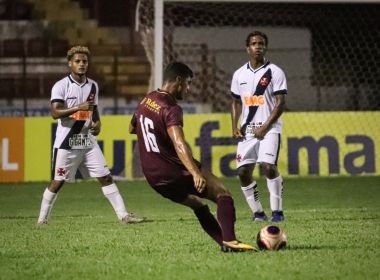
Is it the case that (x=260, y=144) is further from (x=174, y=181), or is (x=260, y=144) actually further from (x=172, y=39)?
(x=172, y=39)

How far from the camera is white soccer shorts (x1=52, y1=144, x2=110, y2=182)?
10.6 meters

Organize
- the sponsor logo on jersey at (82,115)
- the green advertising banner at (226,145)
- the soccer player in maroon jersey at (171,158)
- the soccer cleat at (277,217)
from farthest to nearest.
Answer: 1. the green advertising banner at (226,145)
2. the sponsor logo on jersey at (82,115)
3. the soccer cleat at (277,217)
4. the soccer player in maroon jersey at (171,158)

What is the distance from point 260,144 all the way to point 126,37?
12656 mm

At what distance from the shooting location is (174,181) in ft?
23.7

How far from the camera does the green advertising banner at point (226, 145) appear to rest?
55.2ft

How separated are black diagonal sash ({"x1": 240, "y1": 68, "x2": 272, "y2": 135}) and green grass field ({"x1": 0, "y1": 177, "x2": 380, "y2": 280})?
3.70 ft

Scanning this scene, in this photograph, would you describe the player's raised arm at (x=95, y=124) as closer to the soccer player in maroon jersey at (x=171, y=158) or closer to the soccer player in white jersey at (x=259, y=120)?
the soccer player in white jersey at (x=259, y=120)

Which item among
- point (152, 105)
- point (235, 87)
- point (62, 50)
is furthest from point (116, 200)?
point (62, 50)

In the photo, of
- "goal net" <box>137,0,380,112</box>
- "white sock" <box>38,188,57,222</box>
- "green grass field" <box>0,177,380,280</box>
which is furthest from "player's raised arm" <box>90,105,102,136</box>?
"goal net" <box>137,0,380,112</box>

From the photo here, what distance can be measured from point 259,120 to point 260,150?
1.21 feet

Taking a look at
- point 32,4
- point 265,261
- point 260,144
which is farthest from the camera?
point 32,4

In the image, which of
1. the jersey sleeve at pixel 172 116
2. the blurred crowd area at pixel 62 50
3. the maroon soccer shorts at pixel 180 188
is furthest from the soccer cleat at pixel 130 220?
the blurred crowd area at pixel 62 50

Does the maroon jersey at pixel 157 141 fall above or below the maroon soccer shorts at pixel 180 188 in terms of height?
above

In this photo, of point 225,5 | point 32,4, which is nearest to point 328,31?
point 225,5
